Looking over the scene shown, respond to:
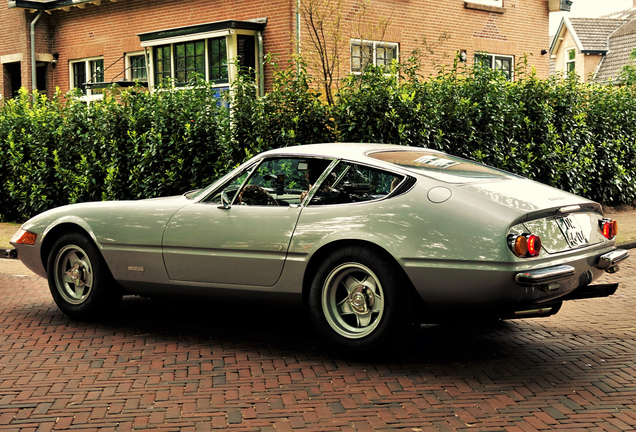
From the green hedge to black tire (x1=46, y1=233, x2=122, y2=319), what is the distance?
210 inches

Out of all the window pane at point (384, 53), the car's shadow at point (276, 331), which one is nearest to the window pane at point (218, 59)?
the window pane at point (384, 53)

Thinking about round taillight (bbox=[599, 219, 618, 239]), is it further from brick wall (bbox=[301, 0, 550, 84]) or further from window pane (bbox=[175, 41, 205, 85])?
window pane (bbox=[175, 41, 205, 85])

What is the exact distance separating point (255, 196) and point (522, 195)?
6.38 ft

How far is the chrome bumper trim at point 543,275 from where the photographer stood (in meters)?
4.28

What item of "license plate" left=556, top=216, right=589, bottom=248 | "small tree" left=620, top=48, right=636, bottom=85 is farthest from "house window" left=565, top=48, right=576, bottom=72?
"license plate" left=556, top=216, right=589, bottom=248

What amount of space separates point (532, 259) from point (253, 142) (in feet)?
24.7

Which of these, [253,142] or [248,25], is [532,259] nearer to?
[253,142]

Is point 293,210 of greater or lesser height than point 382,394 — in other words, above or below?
above

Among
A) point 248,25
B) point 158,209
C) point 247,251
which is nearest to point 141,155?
point 248,25

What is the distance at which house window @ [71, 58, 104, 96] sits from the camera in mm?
20609

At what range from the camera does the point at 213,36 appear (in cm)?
1645

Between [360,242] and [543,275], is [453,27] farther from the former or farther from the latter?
[543,275]

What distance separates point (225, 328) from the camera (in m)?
5.89

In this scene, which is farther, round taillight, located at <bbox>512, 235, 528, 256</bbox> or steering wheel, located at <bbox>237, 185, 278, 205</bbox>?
steering wheel, located at <bbox>237, 185, 278, 205</bbox>
